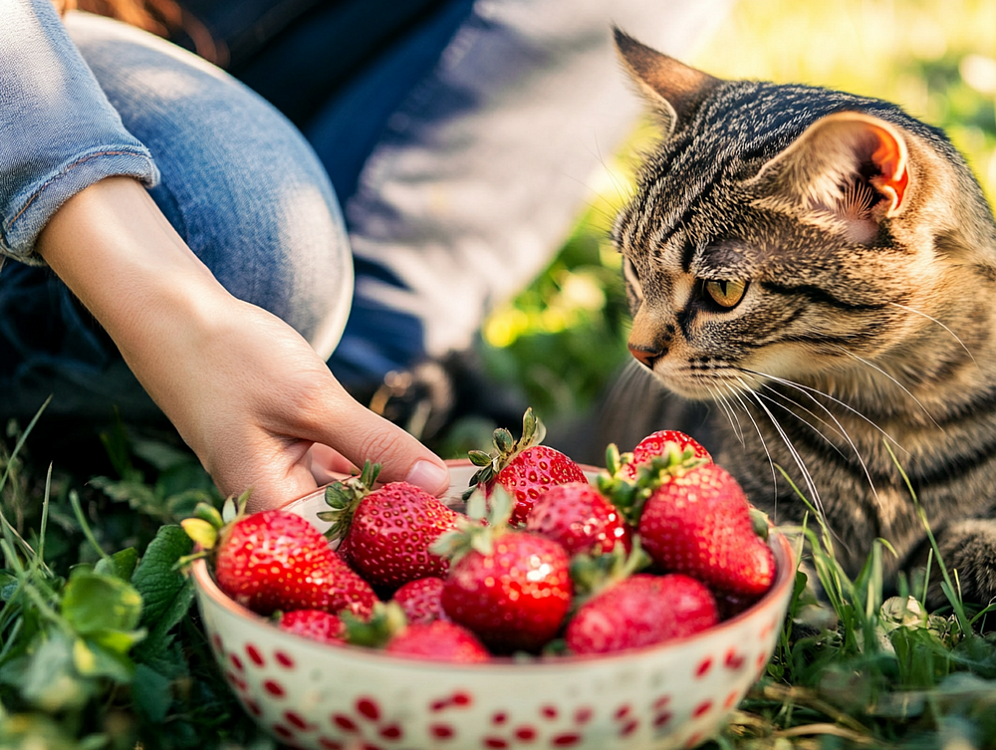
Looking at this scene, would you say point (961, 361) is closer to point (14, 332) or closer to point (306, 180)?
point (306, 180)

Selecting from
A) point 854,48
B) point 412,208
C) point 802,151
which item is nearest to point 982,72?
point 854,48

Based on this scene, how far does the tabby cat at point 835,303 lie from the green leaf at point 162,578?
2.27 ft

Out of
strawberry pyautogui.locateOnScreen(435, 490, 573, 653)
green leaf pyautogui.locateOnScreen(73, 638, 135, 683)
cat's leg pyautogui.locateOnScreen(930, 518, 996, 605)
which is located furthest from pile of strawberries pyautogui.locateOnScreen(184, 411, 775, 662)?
cat's leg pyautogui.locateOnScreen(930, 518, 996, 605)

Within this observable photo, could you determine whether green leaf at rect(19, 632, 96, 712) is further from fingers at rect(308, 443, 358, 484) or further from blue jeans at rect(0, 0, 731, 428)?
blue jeans at rect(0, 0, 731, 428)

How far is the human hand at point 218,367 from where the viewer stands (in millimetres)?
963

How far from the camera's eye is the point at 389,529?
85cm

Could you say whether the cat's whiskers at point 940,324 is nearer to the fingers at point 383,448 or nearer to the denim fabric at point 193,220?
the fingers at point 383,448

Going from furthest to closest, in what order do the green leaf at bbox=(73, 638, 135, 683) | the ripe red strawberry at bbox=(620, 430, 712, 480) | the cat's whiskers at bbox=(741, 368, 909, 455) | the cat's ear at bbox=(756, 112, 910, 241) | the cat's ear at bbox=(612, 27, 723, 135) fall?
the cat's ear at bbox=(612, 27, 723, 135)
the cat's whiskers at bbox=(741, 368, 909, 455)
the cat's ear at bbox=(756, 112, 910, 241)
the ripe red strawberry at bbox=(620, 430, 712, 480)
the green leaf at bbox=(73, 638, 135, 683)

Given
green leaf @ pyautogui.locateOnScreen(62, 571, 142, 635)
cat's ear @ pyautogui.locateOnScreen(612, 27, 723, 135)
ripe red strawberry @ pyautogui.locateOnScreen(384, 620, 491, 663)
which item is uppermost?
cat's ear @ pyautogui.locateOnScreen(612, 27, 723, 135)

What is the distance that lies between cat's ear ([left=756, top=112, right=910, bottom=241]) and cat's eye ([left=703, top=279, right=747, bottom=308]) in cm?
14

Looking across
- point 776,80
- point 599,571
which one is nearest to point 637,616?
point 599,571

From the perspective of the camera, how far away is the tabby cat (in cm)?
105

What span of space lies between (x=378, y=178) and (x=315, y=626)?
131 centimetres

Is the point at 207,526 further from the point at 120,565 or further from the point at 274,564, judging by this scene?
the point at 120,565
